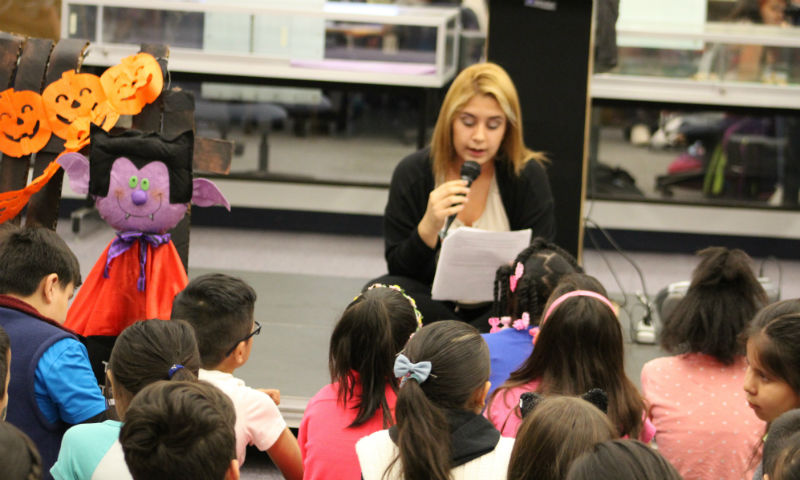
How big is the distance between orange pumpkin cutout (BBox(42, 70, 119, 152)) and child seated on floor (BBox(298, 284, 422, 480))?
4.13 feet

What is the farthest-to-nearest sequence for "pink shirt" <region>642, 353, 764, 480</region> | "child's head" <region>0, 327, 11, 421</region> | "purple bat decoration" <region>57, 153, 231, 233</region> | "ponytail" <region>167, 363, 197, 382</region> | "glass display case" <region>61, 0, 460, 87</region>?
"glass display case" <region>61, 0, 460, 87</region>, "purple bat decoration" <region>57, 153, 231, 233</region>, "pink shirt" <region>642, 353, 764, 480</region>, "ponytail" <region>167, 363, 197, 382</region>, "child's head" <region>0, 327, 11, 421</region>

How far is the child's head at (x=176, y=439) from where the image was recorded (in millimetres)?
1354

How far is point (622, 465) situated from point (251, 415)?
0.93m

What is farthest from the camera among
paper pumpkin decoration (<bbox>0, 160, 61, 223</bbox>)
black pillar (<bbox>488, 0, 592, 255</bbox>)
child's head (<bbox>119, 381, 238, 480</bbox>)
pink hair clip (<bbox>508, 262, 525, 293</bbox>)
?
black pillar (<bbox>488, 0, 592, 255</bbox>)

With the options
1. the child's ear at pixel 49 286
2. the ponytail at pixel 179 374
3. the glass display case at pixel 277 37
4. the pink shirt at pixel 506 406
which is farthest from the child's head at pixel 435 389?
the glass display case at pixel 277 37

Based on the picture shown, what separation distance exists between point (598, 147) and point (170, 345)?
163 inches

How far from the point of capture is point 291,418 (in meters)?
2.81

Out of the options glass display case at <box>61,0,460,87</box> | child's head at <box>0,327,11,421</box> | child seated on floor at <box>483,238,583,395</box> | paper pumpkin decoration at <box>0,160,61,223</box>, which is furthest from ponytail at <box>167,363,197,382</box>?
glass display case at <box>61,0,460,87</box>

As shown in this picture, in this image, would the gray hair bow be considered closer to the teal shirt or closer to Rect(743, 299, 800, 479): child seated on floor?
the teal shirt

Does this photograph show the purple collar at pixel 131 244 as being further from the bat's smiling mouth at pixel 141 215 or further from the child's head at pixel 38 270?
the child's head at pixel 38 270

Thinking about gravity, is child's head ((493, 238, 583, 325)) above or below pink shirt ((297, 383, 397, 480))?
above

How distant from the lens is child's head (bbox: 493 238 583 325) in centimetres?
244

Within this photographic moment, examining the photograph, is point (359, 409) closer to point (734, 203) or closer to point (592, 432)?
point (592, 432)

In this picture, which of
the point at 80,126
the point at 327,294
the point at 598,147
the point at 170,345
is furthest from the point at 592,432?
the point at 598,147
